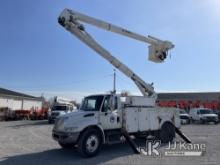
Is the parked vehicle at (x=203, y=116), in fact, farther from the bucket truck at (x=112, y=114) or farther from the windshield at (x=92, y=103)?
the windshield at (x=92, y=103)

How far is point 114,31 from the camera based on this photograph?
16891mm

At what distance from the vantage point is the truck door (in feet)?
42.2

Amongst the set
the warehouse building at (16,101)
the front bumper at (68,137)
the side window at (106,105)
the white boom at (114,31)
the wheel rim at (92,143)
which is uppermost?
the white boom at (114,31)

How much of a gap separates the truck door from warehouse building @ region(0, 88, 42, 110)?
37246mm

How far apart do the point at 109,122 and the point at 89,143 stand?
1497 millimetres

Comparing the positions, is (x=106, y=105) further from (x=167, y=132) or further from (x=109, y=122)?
(x=167, y=132)

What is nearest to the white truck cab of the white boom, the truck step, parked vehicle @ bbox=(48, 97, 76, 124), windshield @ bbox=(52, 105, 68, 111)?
the truck step

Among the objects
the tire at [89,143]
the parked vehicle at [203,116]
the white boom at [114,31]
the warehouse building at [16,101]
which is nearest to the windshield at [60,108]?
the warehouse building at [16,101]

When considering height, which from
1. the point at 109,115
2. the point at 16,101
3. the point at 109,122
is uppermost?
the point at 16,101

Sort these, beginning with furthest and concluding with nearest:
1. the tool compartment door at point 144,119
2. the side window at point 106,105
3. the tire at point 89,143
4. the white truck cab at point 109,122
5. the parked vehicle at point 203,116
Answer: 1. the parked vehicle at point 203,116
2. the tool compartment door at point 144,119
3. the side window at point 106,105
4. the white truck cab at point 109,122
5. the tire at point 89,143

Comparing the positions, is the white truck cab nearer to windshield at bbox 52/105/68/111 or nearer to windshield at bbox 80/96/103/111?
windshield at bbox 80/96/103/111

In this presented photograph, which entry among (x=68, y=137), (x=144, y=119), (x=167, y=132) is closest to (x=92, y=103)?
(x=68, y=137)

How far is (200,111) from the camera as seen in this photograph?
1460 inches

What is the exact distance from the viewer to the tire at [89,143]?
38.6 ft
